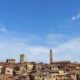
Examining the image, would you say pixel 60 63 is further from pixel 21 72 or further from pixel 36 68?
pixel 21 72

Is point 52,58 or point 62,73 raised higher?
point 52,58

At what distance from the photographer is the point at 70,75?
72500 millimetres

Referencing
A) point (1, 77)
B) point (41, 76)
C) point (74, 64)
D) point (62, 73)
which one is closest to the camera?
point (1, 77)

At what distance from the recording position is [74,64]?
290 feet

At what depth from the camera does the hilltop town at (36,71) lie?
68137mm

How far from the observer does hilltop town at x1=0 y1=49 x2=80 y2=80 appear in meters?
68.1

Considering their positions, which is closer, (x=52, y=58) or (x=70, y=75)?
(x=70, y=75)

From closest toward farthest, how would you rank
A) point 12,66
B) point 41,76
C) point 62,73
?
1. point 41,76
2. point 62,73
3. point 12,66

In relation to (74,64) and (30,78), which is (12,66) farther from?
(74,64)

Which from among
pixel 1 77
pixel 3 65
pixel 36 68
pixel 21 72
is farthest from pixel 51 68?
pixel 1 77

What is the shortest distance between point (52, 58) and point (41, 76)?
26.3m

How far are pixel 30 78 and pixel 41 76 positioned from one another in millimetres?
3175

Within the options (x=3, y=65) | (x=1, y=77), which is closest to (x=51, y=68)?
(x=3, y=65)

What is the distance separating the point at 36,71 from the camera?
74.1m
